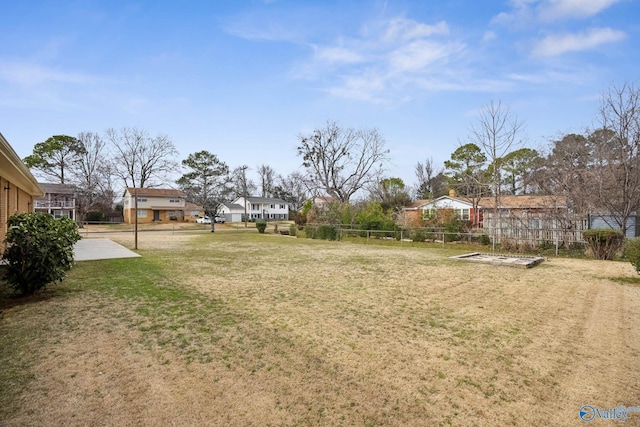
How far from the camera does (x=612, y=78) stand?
13.3m

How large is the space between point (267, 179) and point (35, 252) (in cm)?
6265

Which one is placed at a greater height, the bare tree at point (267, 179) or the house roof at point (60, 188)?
the bare tree at point (267, 179)

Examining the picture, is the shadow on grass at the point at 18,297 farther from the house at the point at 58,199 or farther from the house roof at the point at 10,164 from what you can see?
the house at the point at 58,199

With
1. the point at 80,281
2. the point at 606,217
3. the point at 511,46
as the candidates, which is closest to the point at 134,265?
the point at 80,281

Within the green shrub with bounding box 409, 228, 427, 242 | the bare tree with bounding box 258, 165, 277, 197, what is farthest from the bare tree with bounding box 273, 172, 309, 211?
the green shrub with bounding box 409, 228, 427, 242

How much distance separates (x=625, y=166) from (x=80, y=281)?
18.4 meters

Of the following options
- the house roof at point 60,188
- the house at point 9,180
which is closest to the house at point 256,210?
the house roof at point 60,188

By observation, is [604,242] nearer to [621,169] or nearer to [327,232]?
[621,169]

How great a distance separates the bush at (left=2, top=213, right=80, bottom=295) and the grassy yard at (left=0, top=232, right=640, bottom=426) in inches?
15.9

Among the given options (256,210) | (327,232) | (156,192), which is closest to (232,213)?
(256,210)

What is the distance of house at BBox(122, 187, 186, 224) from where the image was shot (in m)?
44.3

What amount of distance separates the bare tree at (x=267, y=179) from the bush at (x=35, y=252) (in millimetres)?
61235

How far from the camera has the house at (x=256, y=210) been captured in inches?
2336

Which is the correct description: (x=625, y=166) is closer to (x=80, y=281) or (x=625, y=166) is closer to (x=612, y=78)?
(x=612, y=78)
